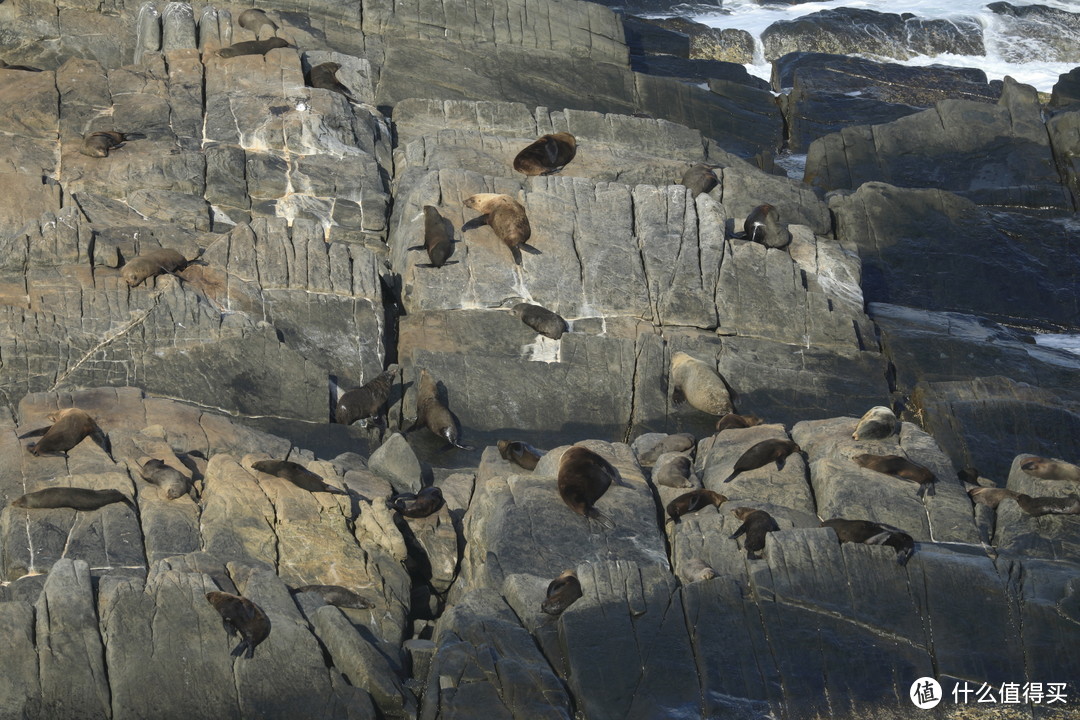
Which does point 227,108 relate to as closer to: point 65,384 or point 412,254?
point 412,254

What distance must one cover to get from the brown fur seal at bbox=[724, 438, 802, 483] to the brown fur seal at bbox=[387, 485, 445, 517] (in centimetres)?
293

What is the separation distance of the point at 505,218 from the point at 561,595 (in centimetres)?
811

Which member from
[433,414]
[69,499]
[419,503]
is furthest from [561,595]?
[433,414]

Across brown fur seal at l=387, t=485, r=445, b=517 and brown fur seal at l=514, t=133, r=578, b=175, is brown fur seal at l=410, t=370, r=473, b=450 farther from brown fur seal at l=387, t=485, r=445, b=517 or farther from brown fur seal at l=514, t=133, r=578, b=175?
brown fur seal at l=514, t=133, r=578, b=175

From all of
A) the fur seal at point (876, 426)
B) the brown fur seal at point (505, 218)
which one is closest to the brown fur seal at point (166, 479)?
the brown fur seal at point (505, 218)

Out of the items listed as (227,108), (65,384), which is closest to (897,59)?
(227,108)

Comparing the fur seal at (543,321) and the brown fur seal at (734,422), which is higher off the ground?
the fur seal at (543,321)

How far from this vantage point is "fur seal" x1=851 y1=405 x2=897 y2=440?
14.5 meters

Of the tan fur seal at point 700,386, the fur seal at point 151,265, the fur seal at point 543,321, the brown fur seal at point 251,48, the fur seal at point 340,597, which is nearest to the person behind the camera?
the fur seal at point 340,597

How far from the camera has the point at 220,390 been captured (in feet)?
54.1

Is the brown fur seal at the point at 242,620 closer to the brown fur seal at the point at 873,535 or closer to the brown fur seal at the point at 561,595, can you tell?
the brown fur seal at the point at 561,595

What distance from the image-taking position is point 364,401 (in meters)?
16.7

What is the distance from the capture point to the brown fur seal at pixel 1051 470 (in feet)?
47.5

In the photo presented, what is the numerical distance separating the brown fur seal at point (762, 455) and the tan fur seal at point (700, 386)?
2.68 m
